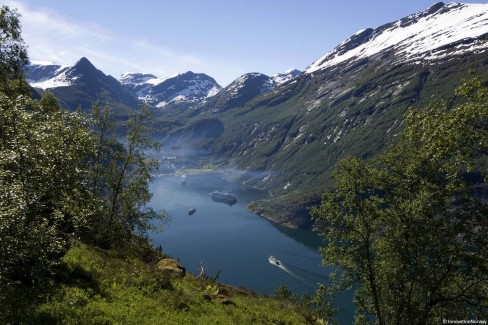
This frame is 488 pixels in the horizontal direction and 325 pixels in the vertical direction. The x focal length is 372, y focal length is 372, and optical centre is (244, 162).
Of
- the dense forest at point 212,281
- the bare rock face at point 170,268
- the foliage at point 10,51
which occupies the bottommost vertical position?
the bare rock face at point 170,268

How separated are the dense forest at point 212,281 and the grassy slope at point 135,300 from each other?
0.30ft

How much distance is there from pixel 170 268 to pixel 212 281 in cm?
442

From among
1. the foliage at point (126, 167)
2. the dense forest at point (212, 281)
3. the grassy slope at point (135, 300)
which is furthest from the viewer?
the foliage at point (126, 167)

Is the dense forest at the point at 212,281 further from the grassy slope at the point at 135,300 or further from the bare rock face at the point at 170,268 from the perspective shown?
the bare rock face at the point at 170,268

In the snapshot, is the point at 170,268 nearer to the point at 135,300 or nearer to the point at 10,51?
the point at 135,300

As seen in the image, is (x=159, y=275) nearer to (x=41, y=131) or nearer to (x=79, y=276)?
(x=79, y=276)

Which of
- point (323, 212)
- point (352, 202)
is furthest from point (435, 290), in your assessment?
point (323, 212)

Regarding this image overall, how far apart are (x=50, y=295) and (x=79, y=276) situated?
402cm

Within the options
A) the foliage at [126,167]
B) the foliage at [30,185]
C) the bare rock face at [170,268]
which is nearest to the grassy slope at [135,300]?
the bare rock face at [170,268]

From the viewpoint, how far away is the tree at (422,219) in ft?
61.0

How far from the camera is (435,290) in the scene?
23.9 meters

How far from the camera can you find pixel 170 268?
3247 cm

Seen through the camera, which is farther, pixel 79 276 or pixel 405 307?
pixel 405 307

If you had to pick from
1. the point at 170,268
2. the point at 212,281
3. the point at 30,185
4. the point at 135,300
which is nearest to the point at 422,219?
the point at 135,300
